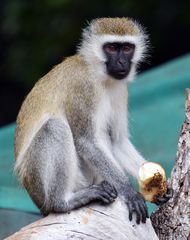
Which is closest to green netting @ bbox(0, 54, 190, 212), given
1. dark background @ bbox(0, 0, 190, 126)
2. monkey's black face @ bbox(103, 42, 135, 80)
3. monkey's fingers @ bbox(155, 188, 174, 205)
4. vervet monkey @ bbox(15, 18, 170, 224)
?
vervet monkey @ bbox(15, 18, 170, 224)

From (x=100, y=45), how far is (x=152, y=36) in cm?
540

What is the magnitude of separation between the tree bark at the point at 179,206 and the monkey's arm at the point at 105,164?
36 cm

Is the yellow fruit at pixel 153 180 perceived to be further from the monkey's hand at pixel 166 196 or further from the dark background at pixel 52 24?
the dark background at pixel 52 24

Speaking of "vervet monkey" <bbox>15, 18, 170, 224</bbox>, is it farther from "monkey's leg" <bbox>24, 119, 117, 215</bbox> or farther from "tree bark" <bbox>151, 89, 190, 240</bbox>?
"tree bark" <bbox>151, 89, 190, 240</bbox>

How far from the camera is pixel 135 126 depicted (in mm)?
8141

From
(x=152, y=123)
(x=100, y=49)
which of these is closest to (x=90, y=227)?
(x=100, y=49)

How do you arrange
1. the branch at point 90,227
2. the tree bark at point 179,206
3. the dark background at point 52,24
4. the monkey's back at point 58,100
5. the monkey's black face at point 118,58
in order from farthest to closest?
the dark background at point 52,24 < the monkey's black face at point 118,58 < the monkey's back at point 58,100 < the tree bark at point 179,206 < the branch at point 90,227

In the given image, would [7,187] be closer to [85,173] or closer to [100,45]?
[85,173]

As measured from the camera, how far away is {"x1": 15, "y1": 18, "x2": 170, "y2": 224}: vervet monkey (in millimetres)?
5906

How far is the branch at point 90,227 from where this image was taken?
203 inches

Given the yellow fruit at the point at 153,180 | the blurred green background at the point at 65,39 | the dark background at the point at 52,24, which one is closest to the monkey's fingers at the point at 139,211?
the yellow fruit at the point at 153,180

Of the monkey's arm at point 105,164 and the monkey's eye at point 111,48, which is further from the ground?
the monkey's eye at point 111,48

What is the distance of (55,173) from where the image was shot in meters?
5.91

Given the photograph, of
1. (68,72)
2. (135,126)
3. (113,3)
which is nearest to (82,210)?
(68,72)
